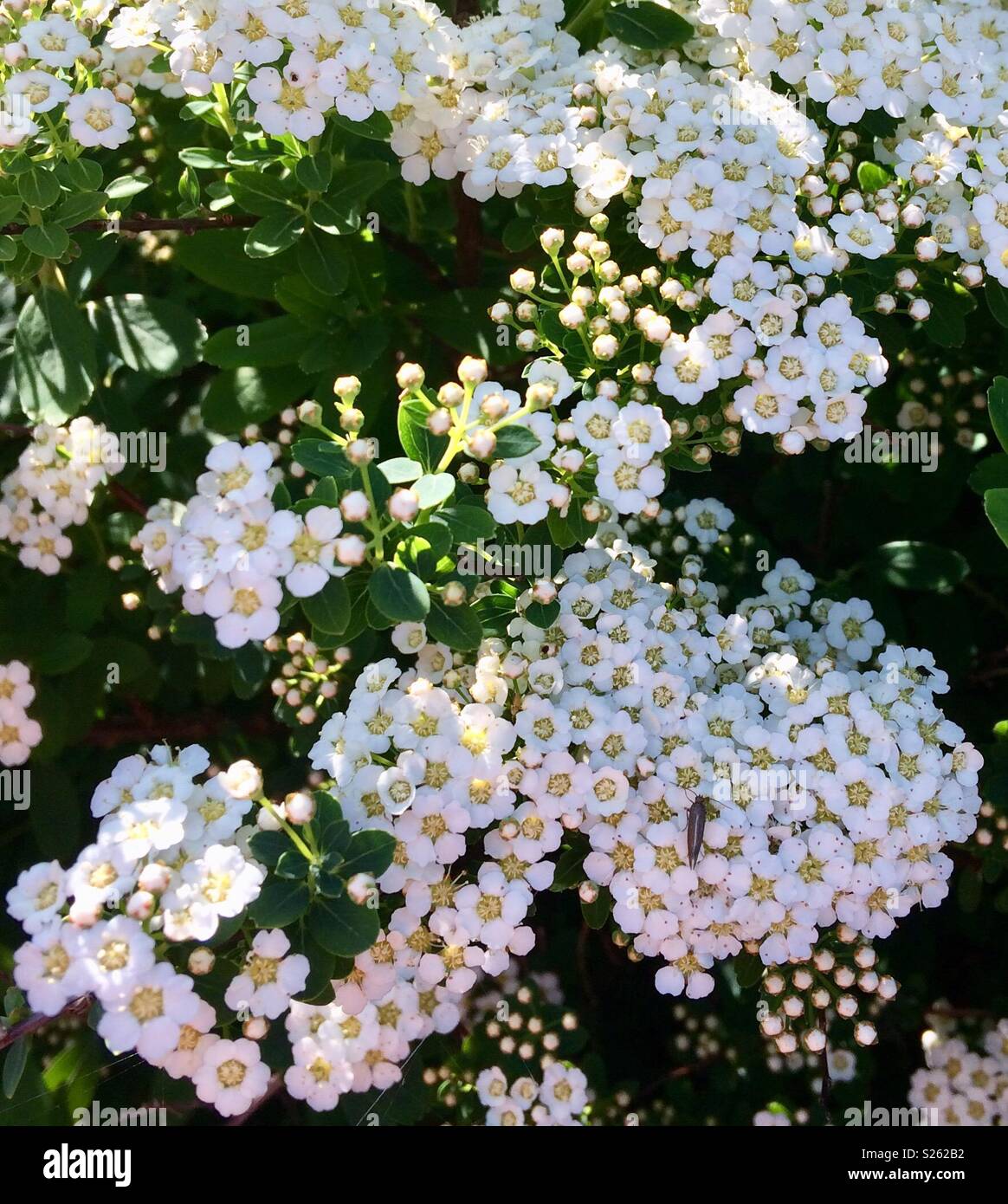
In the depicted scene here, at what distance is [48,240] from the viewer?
8.23ft

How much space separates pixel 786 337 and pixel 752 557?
2.73ft

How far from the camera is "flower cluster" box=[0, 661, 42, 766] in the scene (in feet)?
9.68

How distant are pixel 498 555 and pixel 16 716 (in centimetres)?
140

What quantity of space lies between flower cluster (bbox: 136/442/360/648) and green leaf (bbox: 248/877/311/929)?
441mm

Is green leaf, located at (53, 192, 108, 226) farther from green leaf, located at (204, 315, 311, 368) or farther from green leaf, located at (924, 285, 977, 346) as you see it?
green leaf, located at (924, 285, 977, 346)

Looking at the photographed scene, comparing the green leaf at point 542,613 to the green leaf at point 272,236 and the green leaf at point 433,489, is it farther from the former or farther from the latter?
the green leaf at point 272,236

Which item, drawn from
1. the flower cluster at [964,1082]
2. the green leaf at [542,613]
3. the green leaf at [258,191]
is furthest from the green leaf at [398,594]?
the flower cluster at [964,1082]

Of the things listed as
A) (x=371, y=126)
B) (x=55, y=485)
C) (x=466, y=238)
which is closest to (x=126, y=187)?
(x=371, y=126)

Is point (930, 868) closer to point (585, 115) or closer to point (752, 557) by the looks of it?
point (752, 557)

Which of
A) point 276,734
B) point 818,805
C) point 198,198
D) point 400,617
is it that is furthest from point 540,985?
point 198,198

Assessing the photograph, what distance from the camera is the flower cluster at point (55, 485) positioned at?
299 cm

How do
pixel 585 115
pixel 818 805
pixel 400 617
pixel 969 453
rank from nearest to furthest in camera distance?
pixel 400 617, pixel 818 805, pixel 585 115, pixel 969 453

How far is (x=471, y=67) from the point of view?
8.87 feet

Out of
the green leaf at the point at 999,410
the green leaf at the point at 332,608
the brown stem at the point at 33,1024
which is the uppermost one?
the green leaf at the point at 999,410
